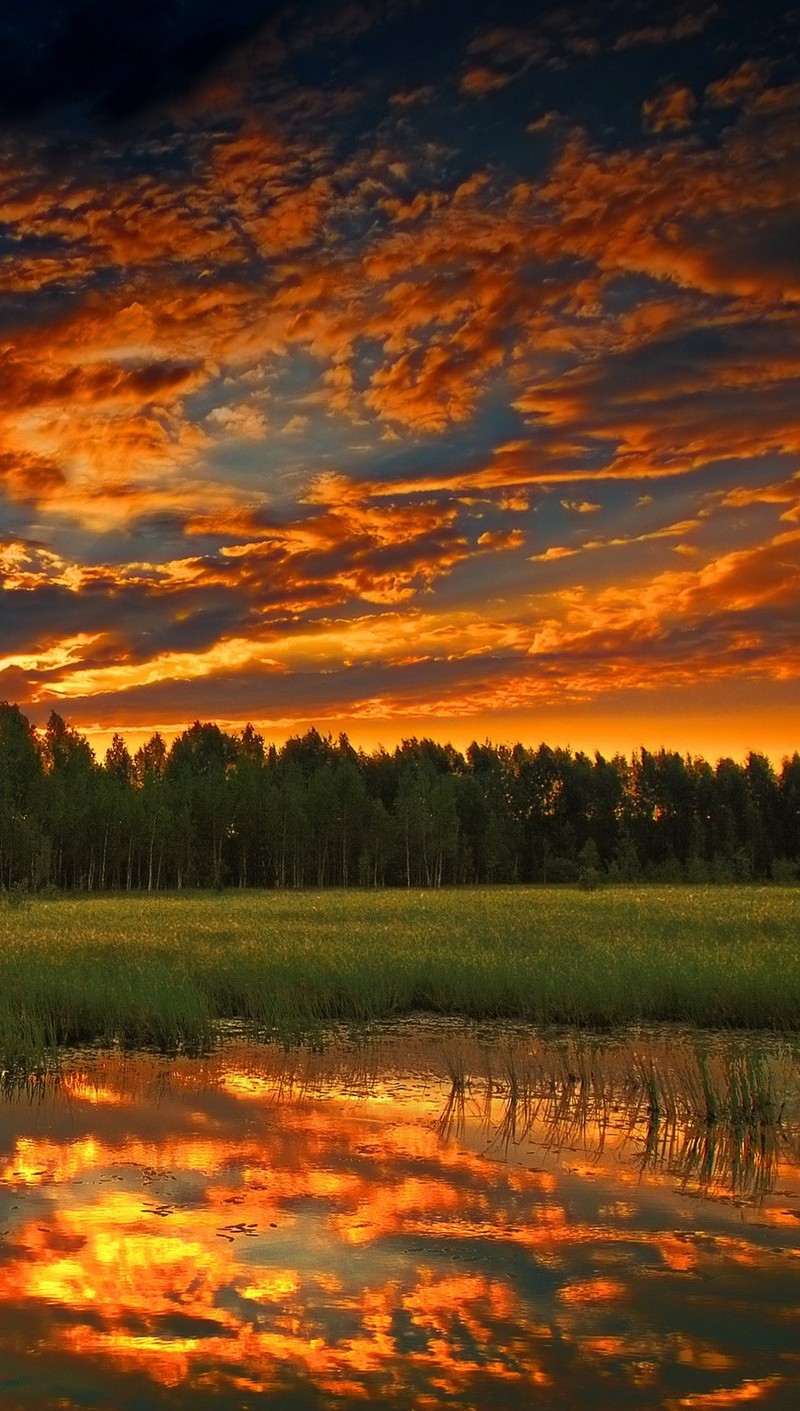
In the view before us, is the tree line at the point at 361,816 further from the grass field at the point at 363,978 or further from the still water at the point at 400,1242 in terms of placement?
the still water at the point at 400,1242

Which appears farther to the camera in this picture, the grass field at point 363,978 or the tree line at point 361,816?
the tree line at point 361,816

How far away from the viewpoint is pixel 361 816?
102875 mm

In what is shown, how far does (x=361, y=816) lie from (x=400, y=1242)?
94082 mm

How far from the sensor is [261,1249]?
8.80 meters

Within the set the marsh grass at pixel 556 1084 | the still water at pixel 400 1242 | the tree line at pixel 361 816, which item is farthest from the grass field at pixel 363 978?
the tree line at pixel 361 816

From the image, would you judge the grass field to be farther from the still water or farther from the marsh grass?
the still water

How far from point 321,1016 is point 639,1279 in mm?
12503

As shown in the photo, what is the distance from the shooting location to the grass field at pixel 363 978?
18.8 meters

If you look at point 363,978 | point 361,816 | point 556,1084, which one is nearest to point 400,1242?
point 556,1084

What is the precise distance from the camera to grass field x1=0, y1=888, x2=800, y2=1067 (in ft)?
61.7

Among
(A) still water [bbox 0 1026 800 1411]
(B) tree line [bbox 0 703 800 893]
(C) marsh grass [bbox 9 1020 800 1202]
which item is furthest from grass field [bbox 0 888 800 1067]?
(B) tree line [bbox 0 703 800 893]

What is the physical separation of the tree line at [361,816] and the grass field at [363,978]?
45.4 metres

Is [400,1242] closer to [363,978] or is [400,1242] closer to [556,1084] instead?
[556,1084]

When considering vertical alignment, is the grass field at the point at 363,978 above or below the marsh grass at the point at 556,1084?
above
